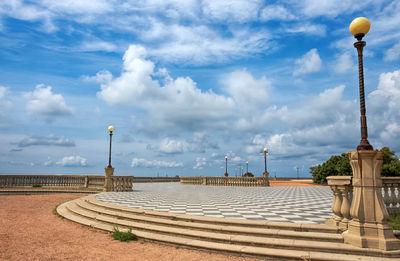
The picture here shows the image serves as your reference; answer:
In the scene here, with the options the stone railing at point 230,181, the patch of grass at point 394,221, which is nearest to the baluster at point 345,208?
the patch of grass at point 394,221

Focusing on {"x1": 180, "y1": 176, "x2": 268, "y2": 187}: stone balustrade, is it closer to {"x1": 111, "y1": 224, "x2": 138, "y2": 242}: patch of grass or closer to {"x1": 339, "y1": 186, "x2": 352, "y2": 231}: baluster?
{"x1": 111, "y1": 224, "x2": 138, "y2": 242}: patch of grass

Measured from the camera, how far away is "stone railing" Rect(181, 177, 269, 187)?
29062 millimetres

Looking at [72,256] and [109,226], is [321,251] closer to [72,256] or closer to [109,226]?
[72,256]

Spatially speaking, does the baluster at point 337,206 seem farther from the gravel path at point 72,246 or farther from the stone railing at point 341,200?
the gravel path at point 72,246

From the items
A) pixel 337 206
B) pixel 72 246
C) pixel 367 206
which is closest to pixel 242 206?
pixel 337 206

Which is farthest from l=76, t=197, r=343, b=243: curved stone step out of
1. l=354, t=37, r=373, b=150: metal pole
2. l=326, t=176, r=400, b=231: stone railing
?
l=354, t=37, r=373, b=150: metal pole

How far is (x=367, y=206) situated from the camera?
20.3 ft

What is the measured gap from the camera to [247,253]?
6289 millimetres

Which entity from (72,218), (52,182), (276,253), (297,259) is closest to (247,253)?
(276,253)

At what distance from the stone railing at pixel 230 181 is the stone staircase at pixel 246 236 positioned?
21.0 meters

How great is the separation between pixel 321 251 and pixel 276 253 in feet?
3.35

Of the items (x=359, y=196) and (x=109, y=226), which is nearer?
(x=359, y=196)

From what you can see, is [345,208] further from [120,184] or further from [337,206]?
[120,184]

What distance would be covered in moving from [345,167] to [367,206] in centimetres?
3381
